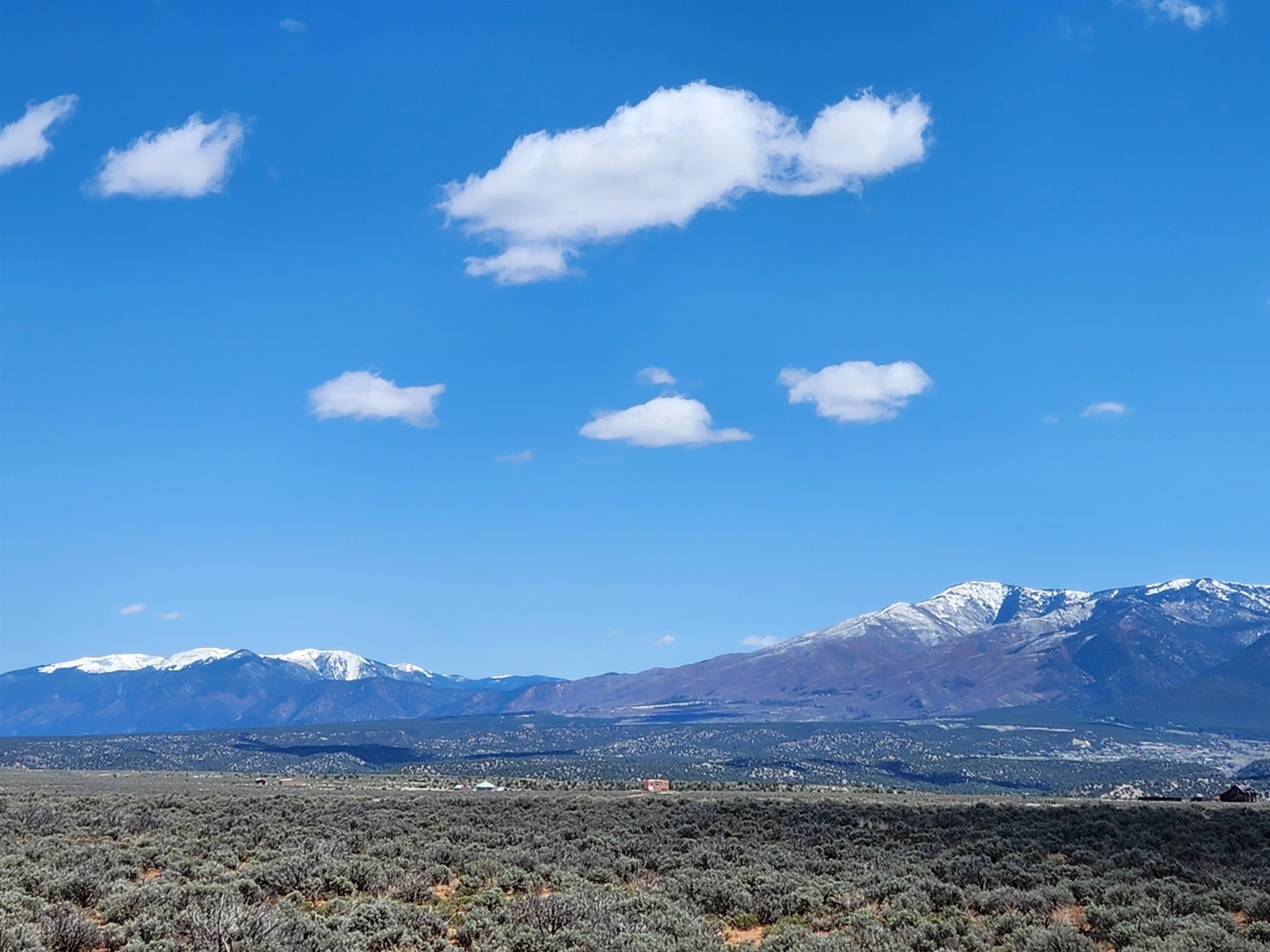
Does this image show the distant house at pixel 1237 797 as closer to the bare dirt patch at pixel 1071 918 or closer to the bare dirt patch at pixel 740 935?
the bare dirt patch at pixel 1071 918

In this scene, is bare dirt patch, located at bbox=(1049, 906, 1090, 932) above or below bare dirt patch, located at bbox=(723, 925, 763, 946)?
below

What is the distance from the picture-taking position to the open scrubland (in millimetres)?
17484

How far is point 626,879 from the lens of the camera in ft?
80.6

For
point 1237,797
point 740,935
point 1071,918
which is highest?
point 740,935

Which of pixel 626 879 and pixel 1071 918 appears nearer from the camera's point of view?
pixel 1071 918

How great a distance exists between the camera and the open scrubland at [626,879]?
57.4 ft

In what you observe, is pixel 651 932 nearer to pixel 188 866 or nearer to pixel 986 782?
pixel 188 866

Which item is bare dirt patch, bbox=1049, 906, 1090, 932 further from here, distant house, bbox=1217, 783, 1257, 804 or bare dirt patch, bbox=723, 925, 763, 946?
distant house, bbox=1217, 783, 1257, 804

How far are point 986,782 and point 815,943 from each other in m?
156

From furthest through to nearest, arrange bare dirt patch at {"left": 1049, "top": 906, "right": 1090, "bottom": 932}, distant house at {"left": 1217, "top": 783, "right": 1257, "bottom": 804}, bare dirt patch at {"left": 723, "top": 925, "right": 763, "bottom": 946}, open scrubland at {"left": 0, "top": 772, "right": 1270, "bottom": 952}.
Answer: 1. distant house at {"left": 1217, "top": 783, "right": 1257, "bottom": 804}
2. bare dirt patch at {"left": 1049, "top": 906, "right": 1090, "bottom": 932}
3. bare dirt patch at {"left": 723, "top": 925, "right": 763, "bottom": 946}
4. open scrubland at {"left": 0, "top": 772, "right": 1270, "bottom": 952}

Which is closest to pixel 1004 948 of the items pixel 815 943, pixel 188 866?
pixel 815 943

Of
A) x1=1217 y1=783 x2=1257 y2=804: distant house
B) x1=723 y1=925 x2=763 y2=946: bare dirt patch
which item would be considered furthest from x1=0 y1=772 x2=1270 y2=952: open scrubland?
x1=1217 y1=783 x2=1257 y2=804: distant house

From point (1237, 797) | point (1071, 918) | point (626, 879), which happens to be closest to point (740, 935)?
point (626, 879)

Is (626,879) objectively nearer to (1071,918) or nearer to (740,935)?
(740,935)
